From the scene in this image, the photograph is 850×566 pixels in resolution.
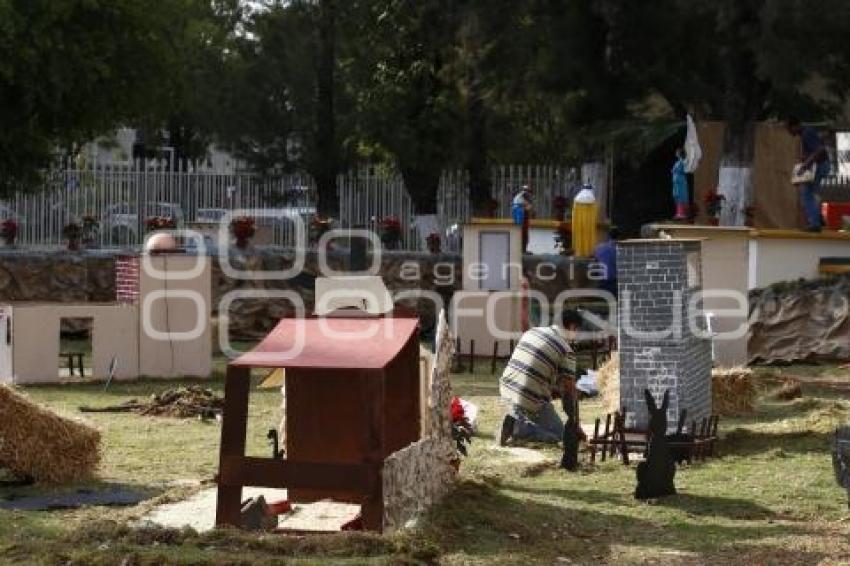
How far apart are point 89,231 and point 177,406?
1418 cm

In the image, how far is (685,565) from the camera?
33.1 ft

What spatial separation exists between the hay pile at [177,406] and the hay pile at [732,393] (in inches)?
205

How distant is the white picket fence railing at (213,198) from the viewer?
32562 millimetres

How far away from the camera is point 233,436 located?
1074 centimetres

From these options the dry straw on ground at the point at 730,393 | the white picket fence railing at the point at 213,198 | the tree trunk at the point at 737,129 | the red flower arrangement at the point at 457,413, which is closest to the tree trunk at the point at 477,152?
the white picket fence railing at the point at 213,198

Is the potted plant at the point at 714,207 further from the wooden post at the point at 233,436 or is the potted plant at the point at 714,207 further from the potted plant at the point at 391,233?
the wooden post at the point at 233,436

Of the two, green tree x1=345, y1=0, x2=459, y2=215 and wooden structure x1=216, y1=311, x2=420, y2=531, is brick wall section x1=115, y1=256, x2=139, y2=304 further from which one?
green tree x1=345, y1=0, x2=459, y2=215

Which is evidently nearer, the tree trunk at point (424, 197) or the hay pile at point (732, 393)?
the hay pile at point (732, 393)

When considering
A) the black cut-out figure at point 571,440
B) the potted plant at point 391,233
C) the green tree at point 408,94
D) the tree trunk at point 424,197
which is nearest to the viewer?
the black cut-out figure at point 571,440

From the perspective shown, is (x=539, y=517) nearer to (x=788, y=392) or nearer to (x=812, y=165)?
(x=788, y=392)

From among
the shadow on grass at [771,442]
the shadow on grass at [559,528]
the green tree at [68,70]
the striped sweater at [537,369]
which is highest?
the green tree at [68,70]

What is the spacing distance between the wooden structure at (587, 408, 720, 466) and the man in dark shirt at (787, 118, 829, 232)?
1182 cm

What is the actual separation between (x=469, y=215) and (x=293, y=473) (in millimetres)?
25513

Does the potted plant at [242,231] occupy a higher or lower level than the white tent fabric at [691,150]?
lower
